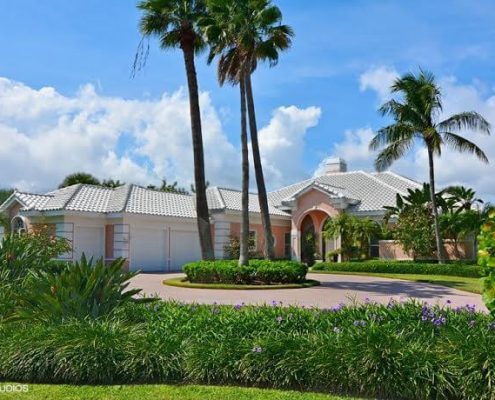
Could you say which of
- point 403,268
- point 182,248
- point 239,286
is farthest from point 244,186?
point 182,248

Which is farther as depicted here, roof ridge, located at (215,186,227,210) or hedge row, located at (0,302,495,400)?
roof ridge, located at (215,186,227,210)

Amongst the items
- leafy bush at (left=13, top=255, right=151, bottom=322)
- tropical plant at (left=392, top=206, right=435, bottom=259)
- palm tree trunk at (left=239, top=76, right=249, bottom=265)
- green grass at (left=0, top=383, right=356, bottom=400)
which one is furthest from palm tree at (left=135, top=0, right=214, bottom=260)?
green grass at (left=0, top=383, right=356, bottom=400)

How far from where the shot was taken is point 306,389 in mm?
6680

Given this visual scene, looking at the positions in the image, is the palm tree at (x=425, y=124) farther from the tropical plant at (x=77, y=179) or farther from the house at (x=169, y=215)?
the tropical plant at (x=77, y=179)

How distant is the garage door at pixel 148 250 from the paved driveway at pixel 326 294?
24.7 ft

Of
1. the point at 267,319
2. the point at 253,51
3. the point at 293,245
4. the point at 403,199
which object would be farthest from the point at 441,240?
the point at 267,319

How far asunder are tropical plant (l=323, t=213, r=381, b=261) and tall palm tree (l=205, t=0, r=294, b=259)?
1017 centimetres

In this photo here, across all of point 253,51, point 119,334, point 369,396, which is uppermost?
point 253,51

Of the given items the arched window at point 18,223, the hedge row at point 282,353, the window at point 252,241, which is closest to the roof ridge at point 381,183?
the window at point 252,241

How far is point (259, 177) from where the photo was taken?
24453 millimetres

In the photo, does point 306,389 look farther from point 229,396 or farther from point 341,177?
point 341,177

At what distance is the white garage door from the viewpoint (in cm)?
2886

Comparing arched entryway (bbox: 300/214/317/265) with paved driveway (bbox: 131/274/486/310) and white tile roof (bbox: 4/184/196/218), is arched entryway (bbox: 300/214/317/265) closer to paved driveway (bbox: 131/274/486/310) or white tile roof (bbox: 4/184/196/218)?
white tile roof (bbox: 4/184/196/218)

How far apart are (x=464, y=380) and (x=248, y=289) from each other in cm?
1453
